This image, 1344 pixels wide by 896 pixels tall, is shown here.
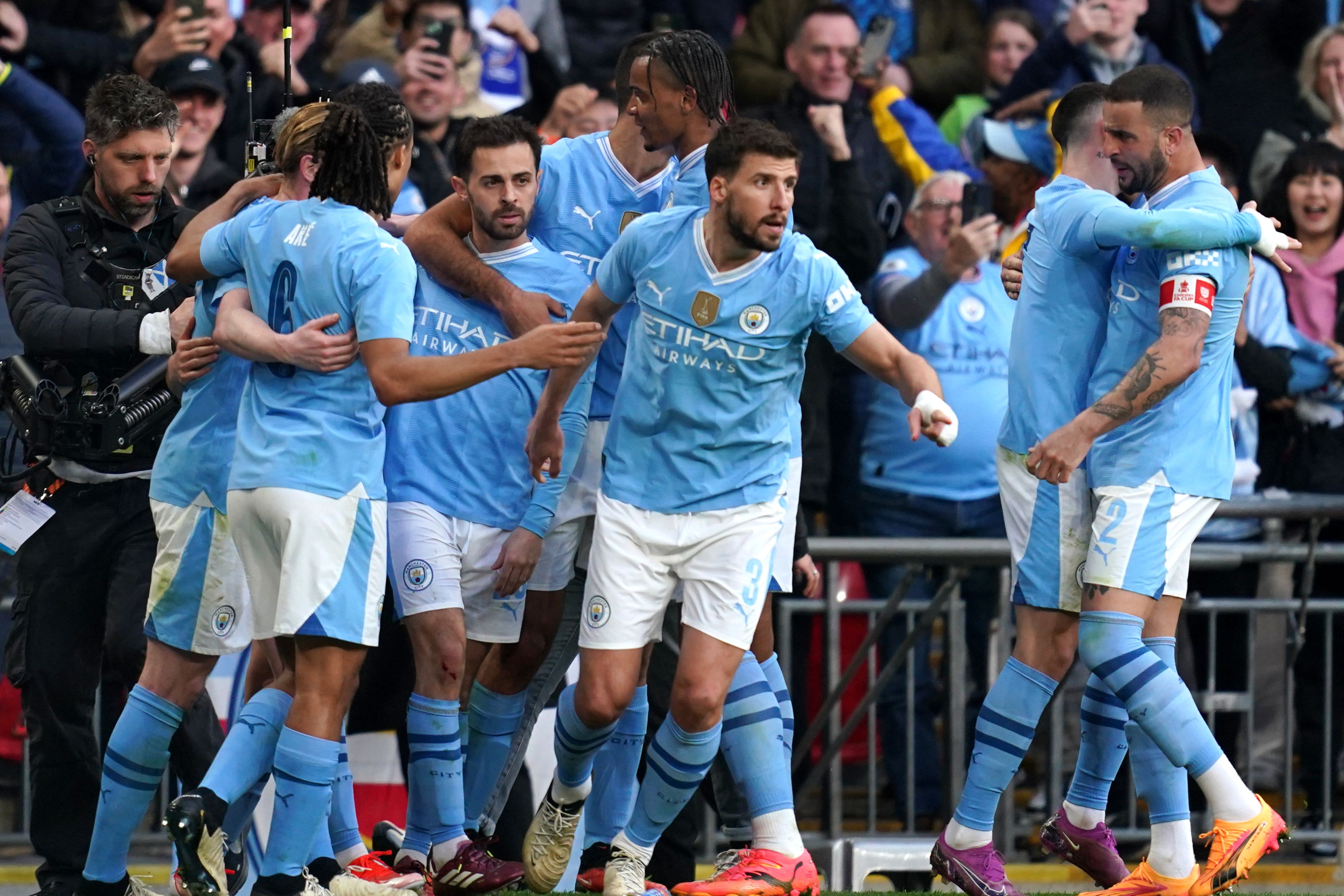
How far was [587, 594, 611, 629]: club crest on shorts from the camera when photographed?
591 cm

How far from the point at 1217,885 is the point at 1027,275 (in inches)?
80.6

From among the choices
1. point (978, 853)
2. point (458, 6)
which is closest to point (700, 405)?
point (978, 853)

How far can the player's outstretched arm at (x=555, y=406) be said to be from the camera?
6059mm

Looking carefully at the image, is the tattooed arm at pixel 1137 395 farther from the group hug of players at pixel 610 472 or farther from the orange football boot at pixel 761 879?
the orange football boot at pixel 761 879

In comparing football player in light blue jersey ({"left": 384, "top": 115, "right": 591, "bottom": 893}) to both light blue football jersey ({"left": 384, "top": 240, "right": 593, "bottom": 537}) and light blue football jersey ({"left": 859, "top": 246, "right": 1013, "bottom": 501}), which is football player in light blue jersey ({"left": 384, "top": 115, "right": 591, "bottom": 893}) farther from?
light blue football jersey ({"left": 859, "top": 246, "right": 1013, "bottom": 501})

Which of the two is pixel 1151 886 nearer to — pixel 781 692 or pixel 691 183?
pixel 781 692

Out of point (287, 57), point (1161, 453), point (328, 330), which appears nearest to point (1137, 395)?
point (1161, 453)

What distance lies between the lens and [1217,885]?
6.05m

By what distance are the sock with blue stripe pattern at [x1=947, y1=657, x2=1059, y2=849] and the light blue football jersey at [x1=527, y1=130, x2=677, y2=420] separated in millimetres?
1628

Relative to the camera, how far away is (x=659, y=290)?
19.4ft

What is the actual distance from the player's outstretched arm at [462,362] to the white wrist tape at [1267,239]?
2200 millimetres

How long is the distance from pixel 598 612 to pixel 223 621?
46.0 inches

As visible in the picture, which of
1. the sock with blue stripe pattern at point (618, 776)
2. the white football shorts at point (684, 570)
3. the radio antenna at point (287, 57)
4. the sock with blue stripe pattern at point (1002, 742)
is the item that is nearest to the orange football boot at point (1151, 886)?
the sock with blue stripe pattern at point (1002, 742)

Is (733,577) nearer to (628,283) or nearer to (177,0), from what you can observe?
(628,283)
